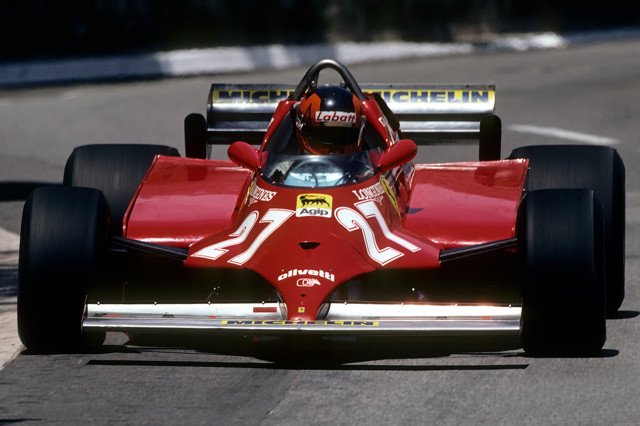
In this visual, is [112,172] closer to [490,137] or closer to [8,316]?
[8,316]

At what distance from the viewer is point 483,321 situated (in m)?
8.46

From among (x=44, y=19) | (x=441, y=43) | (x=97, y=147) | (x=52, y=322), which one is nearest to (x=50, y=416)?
(x=52, y=322)

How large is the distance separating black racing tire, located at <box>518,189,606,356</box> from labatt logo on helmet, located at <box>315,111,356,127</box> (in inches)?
67.2

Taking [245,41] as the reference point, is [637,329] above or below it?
below

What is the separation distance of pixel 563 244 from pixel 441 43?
21.4 metres

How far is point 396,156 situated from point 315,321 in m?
1.66

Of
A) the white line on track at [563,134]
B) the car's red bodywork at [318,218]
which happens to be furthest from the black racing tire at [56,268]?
the white line on track at [563,134]

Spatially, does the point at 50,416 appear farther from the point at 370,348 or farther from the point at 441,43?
the point at 441,43

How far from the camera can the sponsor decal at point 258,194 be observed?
9492mm

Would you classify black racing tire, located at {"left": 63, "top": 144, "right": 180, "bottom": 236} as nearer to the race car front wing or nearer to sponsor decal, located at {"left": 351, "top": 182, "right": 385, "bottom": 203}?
sponsor decal, located at {"left": 351, "top": 182, "right": 385, "bottom": 203}

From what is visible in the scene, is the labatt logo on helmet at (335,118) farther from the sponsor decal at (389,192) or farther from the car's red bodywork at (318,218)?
the sponsor decal at (389,192)

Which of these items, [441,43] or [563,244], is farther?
[441,43]

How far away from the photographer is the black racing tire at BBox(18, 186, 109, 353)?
29.0 ft

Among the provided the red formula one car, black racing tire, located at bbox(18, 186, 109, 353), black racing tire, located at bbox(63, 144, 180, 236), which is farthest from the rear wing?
black racing tire, located at bbox(18, 186, 109, 353)
